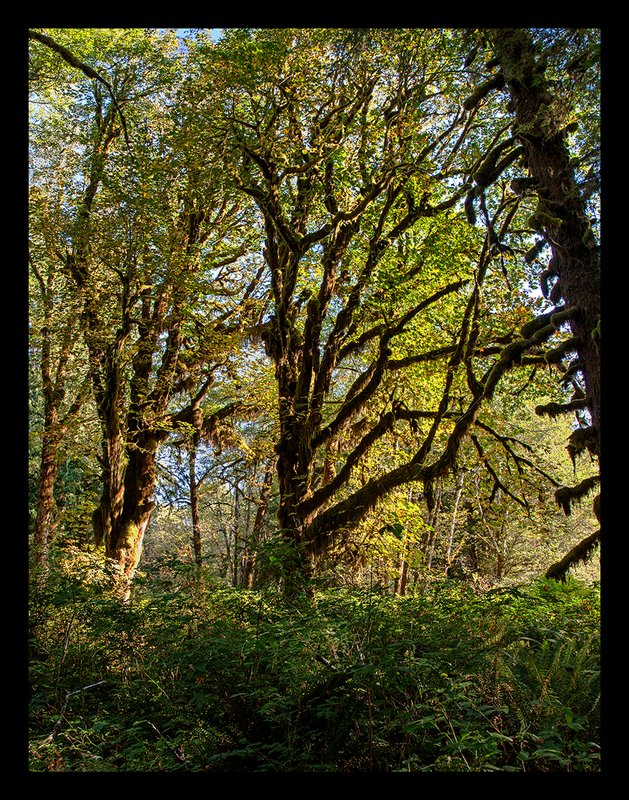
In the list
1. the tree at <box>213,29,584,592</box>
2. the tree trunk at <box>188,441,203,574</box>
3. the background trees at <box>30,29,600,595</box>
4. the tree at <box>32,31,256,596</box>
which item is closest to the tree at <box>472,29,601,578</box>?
the background trees at <box>30,29,600,595</box>

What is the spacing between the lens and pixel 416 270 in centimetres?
1011

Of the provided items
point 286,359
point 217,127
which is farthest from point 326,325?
point 217,127

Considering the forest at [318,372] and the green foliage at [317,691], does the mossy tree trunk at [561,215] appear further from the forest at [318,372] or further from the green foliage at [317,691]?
the green foliage at [317,691]

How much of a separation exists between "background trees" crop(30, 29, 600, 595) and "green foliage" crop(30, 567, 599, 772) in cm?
132

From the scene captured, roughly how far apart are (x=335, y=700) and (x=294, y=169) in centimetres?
789

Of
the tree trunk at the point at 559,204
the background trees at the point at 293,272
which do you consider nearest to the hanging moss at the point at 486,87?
the tree trunk at the point at 559,204

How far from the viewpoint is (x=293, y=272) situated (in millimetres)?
10031

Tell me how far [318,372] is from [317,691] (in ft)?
23.8

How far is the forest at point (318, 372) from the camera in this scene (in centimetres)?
382

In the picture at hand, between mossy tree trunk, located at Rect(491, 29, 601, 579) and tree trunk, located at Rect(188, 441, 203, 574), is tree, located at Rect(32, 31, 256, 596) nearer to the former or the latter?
tree trunk, located at Rect(188, 441, 203, 574)

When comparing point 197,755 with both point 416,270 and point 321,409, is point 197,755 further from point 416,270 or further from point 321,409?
point 416,270

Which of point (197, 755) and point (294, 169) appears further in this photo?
point (294, 169)

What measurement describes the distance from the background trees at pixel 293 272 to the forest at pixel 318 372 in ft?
0.24

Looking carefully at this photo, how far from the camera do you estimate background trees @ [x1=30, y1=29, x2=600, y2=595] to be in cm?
871
